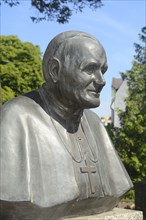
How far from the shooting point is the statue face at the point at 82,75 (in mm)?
3340

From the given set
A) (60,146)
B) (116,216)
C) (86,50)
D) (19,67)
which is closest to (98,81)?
(86,50)

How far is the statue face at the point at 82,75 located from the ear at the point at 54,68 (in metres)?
0.04

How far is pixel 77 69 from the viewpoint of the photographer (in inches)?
131

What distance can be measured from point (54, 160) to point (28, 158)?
0.19m

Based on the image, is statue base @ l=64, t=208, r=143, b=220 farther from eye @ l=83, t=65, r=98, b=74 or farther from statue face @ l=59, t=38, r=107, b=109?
eye @ l=83, t=65, r=98, b=74

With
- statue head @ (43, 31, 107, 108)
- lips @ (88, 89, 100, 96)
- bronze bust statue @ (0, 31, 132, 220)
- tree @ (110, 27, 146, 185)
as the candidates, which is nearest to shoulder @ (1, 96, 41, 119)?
bronze bust statue @ (0, 31, 132, 220)

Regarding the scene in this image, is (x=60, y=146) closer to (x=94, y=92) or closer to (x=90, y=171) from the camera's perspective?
(x=90, y=171)

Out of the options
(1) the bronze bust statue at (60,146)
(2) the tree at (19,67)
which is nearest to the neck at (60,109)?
(1) the bronze bust statue at (60,146)

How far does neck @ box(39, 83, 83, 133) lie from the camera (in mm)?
3473

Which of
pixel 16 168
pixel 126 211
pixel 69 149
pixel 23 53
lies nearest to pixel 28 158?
pixel 16 168

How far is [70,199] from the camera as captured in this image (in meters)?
3.19

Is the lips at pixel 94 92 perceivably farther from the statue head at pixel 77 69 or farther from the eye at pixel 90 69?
the eye at pixel 90 69

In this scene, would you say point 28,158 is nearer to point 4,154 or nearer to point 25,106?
point 4,154

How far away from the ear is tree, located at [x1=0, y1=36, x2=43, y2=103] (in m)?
25.0
